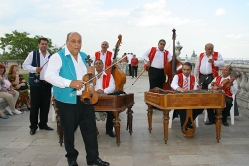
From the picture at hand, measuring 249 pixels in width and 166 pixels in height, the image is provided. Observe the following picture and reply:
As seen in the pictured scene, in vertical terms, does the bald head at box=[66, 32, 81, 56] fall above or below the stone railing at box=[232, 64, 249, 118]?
above

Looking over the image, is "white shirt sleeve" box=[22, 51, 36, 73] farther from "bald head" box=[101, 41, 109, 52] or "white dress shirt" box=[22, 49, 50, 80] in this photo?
"bald head" box=[101, 41, 109, 52]

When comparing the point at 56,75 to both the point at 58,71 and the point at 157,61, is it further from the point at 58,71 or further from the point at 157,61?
the point at 157,61

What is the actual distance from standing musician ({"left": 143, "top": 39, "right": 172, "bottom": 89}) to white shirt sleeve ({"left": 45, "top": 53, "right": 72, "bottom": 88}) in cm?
425

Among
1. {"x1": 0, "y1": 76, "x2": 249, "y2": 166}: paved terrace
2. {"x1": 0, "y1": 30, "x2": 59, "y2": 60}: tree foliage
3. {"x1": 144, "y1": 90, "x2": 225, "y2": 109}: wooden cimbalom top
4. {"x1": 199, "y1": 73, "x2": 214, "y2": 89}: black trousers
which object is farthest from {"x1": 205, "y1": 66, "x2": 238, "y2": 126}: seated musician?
{"x1": 0, "y1": 30, "x2": 59, "y2": 60}: tree foliage

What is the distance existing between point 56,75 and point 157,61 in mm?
4411

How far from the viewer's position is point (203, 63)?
6977 mm

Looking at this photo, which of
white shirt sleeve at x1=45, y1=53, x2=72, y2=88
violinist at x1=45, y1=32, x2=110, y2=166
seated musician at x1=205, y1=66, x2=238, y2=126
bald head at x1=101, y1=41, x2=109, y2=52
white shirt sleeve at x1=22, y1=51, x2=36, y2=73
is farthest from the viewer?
bald head at x1=101, y1=41, x2=109, y2=52

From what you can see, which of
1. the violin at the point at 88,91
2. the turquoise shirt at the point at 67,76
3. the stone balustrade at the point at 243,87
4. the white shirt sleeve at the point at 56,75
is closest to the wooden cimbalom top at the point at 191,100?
the violin at the point at 88,91

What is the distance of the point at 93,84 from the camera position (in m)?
3.88

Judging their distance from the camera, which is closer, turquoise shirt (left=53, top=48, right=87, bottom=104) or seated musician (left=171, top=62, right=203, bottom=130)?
turquoise shirt (left=53, top=48, right=87, bottom=104)

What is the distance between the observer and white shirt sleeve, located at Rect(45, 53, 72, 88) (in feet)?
11.7

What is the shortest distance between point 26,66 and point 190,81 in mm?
2986

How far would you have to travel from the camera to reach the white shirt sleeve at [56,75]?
11.7 feet

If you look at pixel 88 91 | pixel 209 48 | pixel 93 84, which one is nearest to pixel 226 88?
pixel 209 48
